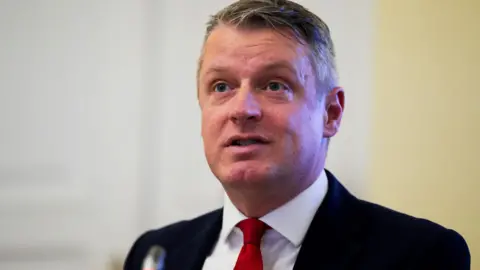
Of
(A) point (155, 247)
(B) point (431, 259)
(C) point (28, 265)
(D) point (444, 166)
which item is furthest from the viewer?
(C) point (28, 265)

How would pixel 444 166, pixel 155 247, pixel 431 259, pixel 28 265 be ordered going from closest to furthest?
pixel 431 259 → pixel 155 247 → pixel 444 166 → pixel 28 265

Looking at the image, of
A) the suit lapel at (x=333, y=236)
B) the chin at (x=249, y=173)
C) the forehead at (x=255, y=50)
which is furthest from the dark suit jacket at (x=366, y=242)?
the forehead at (x=255, y=50)

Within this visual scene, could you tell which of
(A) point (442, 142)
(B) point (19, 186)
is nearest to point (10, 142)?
(B) point (19, 186)

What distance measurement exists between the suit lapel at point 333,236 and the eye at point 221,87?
246 mm

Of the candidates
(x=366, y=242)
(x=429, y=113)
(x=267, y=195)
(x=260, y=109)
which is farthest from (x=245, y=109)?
Result: (x=429, y=113)

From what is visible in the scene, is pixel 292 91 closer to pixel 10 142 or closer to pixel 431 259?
pixel 431 259

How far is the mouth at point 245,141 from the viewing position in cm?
89

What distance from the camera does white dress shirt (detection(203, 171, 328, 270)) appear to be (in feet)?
3.05

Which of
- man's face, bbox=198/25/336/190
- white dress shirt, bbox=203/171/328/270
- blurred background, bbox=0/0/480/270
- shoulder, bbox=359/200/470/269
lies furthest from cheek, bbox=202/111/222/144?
blurred background, bbox=0/0/480/270

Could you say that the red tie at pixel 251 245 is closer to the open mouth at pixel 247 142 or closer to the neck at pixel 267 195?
the neck at pixel 267 195

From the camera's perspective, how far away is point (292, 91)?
92 cm

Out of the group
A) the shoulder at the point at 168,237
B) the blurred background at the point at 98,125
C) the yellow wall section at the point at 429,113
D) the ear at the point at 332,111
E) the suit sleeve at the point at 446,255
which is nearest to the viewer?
the suit sleeve at the point at 446,255

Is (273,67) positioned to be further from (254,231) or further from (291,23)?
(254,231)

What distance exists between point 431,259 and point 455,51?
56cm
